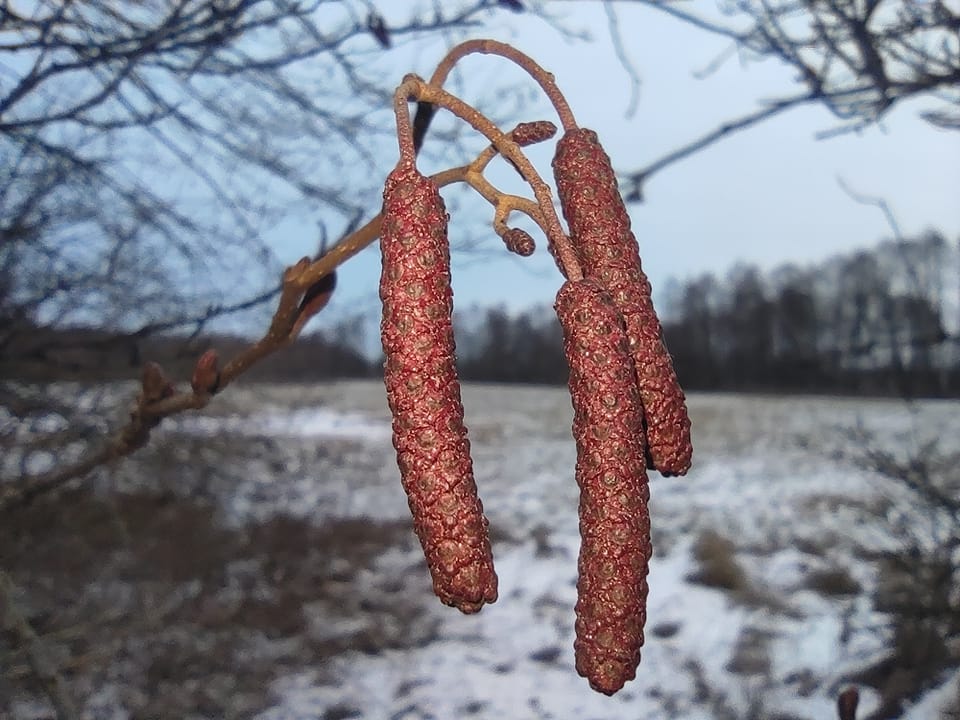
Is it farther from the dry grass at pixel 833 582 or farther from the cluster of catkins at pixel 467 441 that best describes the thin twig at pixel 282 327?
the dry grass at pixel 833 582

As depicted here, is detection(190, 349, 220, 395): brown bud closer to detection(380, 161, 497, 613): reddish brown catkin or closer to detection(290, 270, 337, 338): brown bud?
detection(290, 270, 337, 338): brown bud

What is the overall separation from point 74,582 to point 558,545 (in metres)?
2.49

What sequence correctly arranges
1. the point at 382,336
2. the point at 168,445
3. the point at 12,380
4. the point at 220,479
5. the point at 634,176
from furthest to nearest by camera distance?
the point at 220,479
the point at 168,445
the point at 12,380
the point at 634,176
the point at 382,336

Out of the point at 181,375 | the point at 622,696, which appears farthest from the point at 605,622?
the point at 181,375

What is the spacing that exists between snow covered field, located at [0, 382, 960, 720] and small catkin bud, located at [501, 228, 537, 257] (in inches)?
107

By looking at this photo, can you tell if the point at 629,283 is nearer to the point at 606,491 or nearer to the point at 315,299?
the point at 606,491

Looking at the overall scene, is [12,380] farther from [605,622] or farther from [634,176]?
[605,622]

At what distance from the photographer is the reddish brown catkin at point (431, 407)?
1.70ft

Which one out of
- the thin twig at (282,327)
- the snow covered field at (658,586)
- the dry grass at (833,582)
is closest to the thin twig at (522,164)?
the thin twig at (282,327)

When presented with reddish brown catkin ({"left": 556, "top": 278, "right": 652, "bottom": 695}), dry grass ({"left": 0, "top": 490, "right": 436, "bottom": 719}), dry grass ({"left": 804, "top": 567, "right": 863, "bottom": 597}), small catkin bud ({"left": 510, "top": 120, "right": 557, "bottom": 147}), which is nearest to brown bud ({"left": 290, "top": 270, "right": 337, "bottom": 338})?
small catkin bud ({"left": 510, "top": 120, "right": 557, "bottom": 147})

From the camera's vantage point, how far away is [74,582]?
362 cm

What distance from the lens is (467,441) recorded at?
0.53 m

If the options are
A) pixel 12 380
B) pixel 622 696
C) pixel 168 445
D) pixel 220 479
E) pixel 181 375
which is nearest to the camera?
pixel 12 380

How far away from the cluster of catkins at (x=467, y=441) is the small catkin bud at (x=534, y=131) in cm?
14
